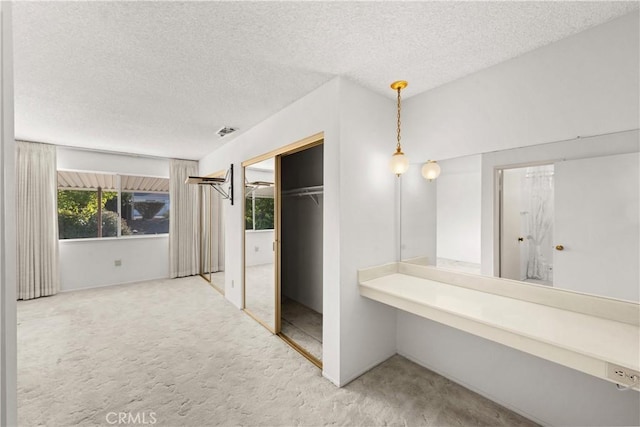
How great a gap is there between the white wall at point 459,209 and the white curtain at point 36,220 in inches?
229

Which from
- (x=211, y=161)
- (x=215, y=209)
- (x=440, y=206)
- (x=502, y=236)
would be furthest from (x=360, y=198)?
(x=215, y=209)

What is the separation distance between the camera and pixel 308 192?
12.0 feet

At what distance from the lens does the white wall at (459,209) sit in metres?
2.21

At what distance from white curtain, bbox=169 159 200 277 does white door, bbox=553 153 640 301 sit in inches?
227

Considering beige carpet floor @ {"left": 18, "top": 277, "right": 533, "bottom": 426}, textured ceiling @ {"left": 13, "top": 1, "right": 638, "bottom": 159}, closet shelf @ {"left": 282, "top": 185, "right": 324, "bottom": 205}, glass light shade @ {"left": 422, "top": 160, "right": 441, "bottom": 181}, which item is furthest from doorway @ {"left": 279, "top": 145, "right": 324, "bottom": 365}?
glass light shade @ {"left": 422, "top": 160, "right": 441, "bottom": 181}

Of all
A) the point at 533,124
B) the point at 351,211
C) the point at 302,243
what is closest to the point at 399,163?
the point at 351,211

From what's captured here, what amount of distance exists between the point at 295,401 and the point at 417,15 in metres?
2.69

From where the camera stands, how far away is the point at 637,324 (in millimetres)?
1481

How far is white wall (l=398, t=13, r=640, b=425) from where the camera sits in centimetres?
154

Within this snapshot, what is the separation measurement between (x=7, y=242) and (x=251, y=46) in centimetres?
170

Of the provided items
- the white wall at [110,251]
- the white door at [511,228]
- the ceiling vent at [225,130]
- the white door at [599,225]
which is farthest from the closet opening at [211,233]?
the white door at [599,225]

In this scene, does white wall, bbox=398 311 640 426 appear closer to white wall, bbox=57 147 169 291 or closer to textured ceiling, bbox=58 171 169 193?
white wall, bbox=57 147 169 291

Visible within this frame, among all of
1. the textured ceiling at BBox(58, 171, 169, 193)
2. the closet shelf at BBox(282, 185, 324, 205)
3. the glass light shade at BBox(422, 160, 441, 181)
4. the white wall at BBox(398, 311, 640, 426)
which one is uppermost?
the textured ceiling at BBox(58, 171, 169, 193)

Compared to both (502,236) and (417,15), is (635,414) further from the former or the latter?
(417,15)
